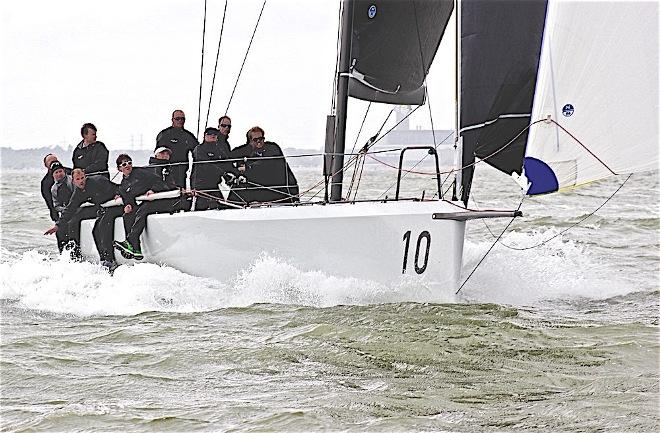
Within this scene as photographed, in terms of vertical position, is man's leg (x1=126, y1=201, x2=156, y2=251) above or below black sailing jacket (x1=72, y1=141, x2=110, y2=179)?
below

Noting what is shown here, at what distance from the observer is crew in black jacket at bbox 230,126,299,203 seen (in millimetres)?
8953

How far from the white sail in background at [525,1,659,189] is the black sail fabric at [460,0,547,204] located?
147 millimetres

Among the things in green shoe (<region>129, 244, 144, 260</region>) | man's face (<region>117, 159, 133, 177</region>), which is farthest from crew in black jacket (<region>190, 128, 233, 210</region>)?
green shoe (<region>129, 244, 144, 260</region>)

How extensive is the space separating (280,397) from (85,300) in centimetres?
374

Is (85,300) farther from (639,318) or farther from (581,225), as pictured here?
(581,225)

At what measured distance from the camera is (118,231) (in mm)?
9586

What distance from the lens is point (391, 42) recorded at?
841 cm

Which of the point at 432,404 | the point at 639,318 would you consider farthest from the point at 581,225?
the point at 432,404

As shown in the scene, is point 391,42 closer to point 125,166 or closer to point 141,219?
point 125,166

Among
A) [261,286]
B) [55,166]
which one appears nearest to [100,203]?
[55,166]

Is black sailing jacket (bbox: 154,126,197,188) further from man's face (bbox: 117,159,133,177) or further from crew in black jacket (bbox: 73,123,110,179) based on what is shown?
crew in black jacket (bbox: 73,123,110,179)

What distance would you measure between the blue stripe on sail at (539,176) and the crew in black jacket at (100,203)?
4.30 metres

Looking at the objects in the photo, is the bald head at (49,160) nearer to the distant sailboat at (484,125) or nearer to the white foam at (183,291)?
the white foam at (183,291)

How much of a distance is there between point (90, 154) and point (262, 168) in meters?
2.15
